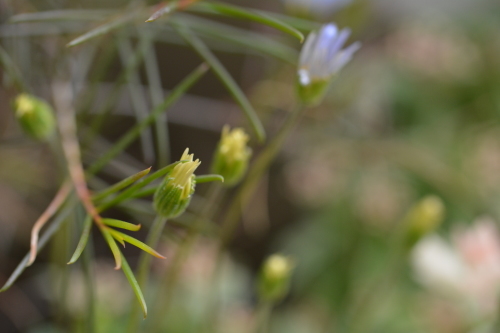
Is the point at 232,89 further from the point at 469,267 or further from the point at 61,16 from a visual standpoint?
the point at 469,267

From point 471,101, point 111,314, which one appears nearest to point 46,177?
point 111,314

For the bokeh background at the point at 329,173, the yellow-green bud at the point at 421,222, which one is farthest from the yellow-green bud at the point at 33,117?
the yellow-green bud at the point at 421,222

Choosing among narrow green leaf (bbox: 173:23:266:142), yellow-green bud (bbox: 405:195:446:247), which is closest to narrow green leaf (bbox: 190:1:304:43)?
narrow green leaf (bbox: 173:23:266:142)

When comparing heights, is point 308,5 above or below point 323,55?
above

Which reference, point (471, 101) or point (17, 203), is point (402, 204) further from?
point (17, 203)

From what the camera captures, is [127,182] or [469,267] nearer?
[127,182]

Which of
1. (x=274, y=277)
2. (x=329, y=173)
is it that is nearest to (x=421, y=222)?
(x=274, y=277)
